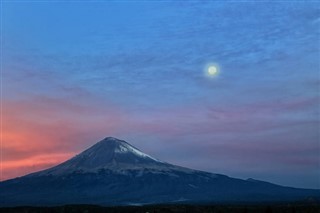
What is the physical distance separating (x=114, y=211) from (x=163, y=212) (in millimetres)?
31256

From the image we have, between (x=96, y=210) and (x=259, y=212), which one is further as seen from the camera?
(x=96, y=210)

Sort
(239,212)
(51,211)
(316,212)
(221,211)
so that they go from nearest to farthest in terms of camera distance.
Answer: (316,212)
(239,212)
(221,211)
(51,211)

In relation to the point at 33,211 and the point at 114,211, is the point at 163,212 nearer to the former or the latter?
the point at 114,211

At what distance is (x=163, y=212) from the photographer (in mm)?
156250

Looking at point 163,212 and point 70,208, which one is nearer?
point 163,212

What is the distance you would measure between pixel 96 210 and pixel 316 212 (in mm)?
80907

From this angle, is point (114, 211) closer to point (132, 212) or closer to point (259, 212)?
point (132, 212)

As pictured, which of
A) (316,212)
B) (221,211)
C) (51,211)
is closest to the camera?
(316,212)

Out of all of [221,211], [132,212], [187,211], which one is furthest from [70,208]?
[221,211]

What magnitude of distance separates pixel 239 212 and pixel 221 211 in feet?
39.6

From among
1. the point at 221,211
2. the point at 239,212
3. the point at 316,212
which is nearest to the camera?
the point at 316,212

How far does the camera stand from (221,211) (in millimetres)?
160750

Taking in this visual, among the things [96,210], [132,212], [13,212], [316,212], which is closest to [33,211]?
[13,212]

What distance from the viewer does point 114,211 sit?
597 feet
